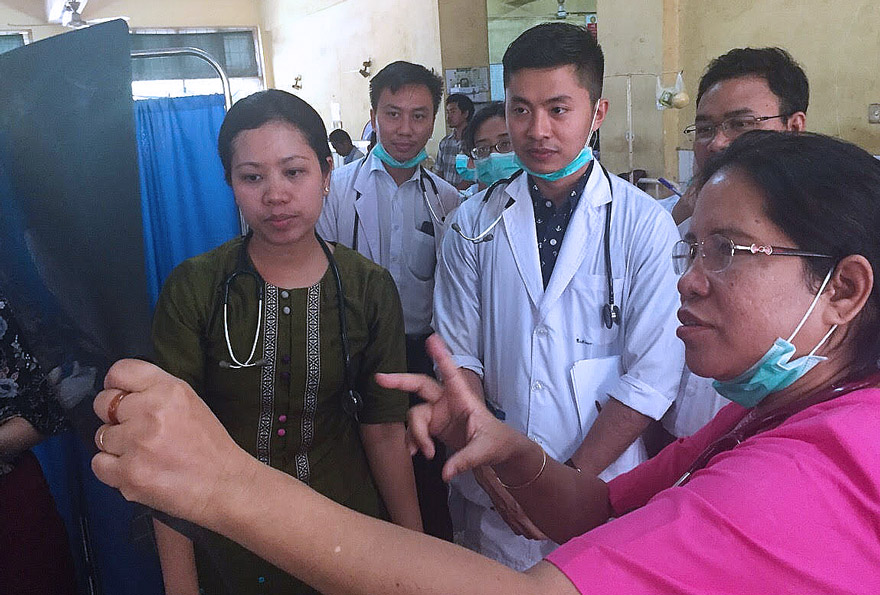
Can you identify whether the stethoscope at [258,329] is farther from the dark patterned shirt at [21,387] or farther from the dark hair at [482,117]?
the dark hair at [482,117]

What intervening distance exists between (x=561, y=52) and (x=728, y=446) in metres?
1.17

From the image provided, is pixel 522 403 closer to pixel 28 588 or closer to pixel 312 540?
pixel 312 540

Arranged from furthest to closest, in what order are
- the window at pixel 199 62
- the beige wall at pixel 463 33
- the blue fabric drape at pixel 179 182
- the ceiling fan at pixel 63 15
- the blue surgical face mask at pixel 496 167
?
the window at pixel 199 62 < the ceiling fan at pixel 63 15 < the beige wall at pixel 463 33 < the blue surgical face mask at pixel 496 167 < the blue fabric drape at pixel 179 182

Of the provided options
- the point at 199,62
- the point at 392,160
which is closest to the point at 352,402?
the point at 392,160

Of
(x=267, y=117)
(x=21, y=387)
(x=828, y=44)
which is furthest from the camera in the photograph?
(x=828, y=44)

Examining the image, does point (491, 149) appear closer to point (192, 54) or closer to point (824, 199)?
point (192, 54)

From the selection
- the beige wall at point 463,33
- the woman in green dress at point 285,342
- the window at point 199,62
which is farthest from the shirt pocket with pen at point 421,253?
the window at point 199,62

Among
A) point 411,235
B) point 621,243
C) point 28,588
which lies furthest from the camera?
point 411,235

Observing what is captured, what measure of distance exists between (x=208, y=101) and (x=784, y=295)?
220 cm

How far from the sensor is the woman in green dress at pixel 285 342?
147 centimetres

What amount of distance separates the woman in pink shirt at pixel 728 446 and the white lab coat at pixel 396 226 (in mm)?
1595

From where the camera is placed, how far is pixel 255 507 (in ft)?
2.22

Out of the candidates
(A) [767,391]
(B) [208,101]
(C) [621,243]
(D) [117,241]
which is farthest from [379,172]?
(A) [767,391]

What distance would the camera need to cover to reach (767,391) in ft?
3.37
